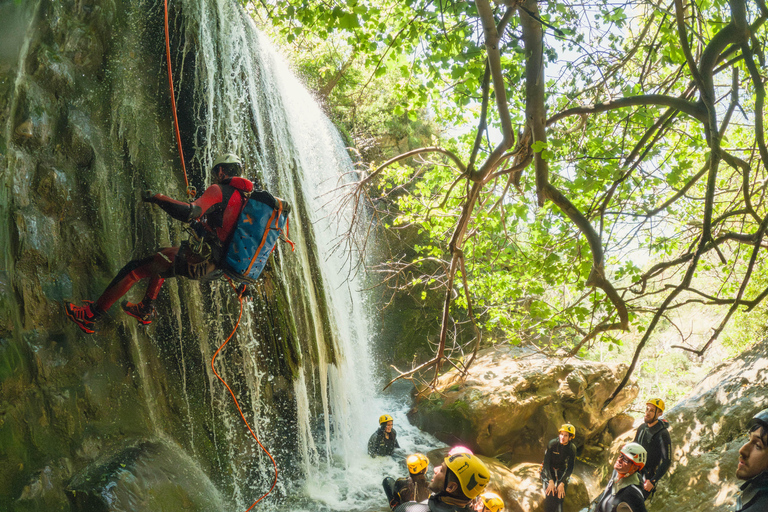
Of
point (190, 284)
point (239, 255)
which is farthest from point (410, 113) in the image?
point (190, 284)

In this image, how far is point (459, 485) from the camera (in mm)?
2338

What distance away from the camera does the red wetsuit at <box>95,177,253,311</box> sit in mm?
3190

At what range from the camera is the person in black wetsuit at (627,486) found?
3.29 m

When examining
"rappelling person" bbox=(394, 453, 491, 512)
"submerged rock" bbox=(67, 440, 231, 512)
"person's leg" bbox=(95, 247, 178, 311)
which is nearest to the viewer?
"rappelling person" bbox=(394, 453, 491, 512)

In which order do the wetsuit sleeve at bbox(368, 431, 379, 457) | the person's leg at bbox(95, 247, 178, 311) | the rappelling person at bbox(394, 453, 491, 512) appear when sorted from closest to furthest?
the rappelling person at bbox(394, 453, 491, 512) < the person's leg at bbox(95, 247, 178, 311) < the wetsuit sleeve at bbox(368, 431, 379, 457)

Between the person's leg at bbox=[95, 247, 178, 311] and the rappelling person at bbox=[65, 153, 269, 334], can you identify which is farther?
the person's leg at bbox=[95, 247, 178, 311]

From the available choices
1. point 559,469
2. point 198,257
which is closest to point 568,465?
point 559,469

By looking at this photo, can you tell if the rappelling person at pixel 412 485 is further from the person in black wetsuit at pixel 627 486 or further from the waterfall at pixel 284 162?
the waterfall at pixel 284 162

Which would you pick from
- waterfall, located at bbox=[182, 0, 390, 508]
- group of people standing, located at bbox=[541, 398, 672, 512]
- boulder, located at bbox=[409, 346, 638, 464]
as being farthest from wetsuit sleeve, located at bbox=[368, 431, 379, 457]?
group of people standing, located at bbox=[541, 398, 672, 512]

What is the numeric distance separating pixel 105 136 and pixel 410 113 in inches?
118

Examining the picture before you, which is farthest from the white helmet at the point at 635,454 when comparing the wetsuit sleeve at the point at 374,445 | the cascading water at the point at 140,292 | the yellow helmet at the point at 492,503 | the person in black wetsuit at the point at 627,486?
the wetsuit sleeve at the point at 374,445

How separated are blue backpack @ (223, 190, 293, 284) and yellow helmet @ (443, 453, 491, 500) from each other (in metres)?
2.00

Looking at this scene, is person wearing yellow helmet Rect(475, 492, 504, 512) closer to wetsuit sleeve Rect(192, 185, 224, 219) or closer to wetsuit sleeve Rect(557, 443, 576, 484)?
wetsuit sleeve Rect(557, 443, 576, 484)

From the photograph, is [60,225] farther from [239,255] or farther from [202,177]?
[239,255]
